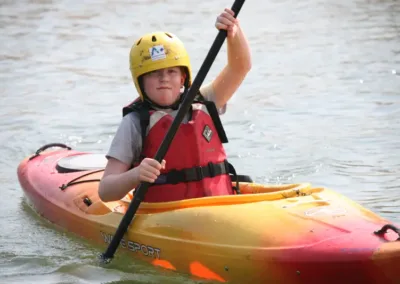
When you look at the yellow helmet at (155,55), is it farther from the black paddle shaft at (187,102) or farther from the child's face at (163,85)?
the black paddle shaft at (187,102)

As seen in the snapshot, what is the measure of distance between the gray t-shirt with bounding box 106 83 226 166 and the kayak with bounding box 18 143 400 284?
0.98ft

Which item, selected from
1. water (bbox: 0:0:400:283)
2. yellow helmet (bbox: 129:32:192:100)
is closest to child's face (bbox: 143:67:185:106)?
yellow helmet (bbox: 129:32:192:100)

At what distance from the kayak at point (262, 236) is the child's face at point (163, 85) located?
0.60 m

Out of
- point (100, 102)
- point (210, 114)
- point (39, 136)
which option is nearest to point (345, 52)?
point (100, 102)

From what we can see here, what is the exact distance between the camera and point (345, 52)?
12.3 metres

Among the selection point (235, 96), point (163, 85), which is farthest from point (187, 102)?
point (235, 96)

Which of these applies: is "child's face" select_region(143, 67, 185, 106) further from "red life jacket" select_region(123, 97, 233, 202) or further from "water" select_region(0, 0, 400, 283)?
"water" select_region(0, 0, 400, 283)

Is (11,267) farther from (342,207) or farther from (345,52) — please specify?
(345,52)

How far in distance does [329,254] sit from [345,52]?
806cm

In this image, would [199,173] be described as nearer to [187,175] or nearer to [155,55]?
[187,175]

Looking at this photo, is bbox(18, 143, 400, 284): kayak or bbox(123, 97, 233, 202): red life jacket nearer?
bbox(18, 143, 400, 284): kayak

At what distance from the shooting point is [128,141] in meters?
5.39

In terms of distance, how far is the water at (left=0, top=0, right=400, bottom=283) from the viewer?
21.6ft

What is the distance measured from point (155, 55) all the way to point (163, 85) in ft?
0.58
